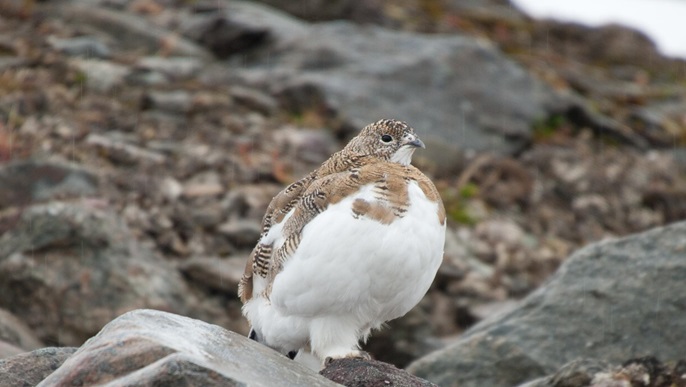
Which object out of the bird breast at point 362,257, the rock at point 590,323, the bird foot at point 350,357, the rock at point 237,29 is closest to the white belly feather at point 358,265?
the bird breast at point 362,257

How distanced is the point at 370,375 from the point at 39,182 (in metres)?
5.05

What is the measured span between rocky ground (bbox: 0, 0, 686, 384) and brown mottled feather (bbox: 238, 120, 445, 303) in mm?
2152

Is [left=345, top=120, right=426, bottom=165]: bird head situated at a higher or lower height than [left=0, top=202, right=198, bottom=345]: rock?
higher

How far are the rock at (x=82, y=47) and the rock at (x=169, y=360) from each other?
832 cm

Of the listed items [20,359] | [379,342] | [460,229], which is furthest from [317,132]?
[20,359]

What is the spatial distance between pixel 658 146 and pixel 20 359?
10.8 meters

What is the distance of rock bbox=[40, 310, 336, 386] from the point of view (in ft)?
13.0

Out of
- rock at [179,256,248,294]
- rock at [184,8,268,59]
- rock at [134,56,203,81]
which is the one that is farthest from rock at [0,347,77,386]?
rock at [184,8,268,59]

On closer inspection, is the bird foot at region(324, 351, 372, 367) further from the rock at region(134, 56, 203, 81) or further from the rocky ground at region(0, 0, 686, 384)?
the rock at region(134, 56, 203, 81)

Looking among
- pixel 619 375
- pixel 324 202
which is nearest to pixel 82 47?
pixel 324 202

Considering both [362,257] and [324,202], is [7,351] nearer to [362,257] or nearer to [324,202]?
[324,202]

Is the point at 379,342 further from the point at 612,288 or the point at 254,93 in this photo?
the point at 254,93

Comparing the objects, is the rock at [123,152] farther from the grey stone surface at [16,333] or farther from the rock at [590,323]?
the rock at [590,323]

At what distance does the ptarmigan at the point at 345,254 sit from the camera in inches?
219
